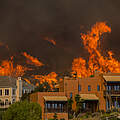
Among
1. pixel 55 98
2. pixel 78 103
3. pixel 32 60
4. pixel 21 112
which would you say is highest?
pixel 32 60

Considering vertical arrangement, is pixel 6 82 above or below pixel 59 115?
above

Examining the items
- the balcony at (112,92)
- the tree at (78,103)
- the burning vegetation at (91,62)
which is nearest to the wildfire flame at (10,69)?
the burning vegetation at (91,62)

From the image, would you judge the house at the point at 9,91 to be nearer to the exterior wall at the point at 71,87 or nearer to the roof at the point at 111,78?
the exterior wall at the point at 71,87

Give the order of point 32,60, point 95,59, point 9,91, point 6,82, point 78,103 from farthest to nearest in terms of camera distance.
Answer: point 32,60 < point 95,59 < point 6,82 < point 9,91 < point 78,103

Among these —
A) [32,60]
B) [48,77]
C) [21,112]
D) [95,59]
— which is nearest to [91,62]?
[95,59]

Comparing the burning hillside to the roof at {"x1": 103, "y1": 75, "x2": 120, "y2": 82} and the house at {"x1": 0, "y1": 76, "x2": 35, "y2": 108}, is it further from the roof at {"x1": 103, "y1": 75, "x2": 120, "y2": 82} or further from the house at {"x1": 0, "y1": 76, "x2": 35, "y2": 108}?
the roof at {"x1": 103, "y1": 75, "x2": 120, "y2": 82}

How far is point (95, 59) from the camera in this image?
3602 inches

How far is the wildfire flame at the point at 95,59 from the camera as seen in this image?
86.9m

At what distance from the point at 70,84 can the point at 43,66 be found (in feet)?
207

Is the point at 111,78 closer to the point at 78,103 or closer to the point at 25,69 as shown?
the point at 78,103

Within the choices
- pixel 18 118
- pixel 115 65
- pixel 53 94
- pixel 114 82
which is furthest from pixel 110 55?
pixel 18 118

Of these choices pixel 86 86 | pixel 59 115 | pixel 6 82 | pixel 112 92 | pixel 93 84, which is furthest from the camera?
pixel 6 82

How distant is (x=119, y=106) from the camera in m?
59.2

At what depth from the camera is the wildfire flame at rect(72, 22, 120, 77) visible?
3420 inches
